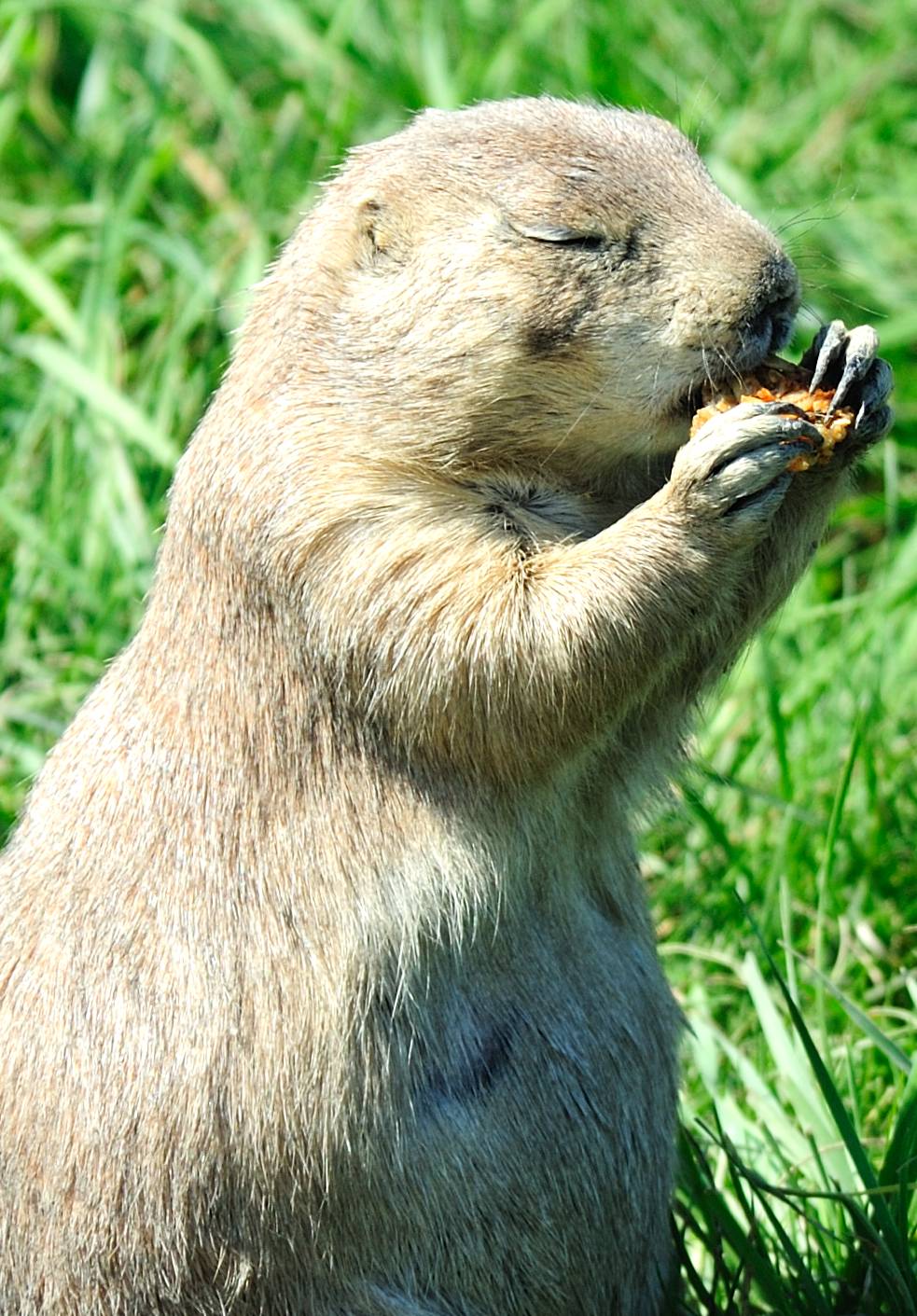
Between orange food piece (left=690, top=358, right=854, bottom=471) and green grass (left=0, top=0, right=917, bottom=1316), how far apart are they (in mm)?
829

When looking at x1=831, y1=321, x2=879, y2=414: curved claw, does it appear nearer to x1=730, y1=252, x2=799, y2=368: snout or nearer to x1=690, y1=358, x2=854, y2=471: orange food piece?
x1=690, y1=358, x2=854, y2=471: orange food piece

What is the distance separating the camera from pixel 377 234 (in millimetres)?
4051

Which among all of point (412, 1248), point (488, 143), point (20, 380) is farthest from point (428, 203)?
point (20, 380)

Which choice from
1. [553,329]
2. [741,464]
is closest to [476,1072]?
[741,464]

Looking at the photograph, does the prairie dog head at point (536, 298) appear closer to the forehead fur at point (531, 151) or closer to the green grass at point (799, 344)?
the forehead fur at point (531, 151)

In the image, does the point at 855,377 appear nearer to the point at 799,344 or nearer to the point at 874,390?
the point at 874,390

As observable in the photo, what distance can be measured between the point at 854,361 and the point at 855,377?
0.12 ft

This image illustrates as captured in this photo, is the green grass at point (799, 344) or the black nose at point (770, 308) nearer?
the black nose at point (770, 308)

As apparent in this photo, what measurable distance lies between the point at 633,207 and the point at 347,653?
110cm

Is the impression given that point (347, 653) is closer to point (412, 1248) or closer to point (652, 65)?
point (412, 1248)

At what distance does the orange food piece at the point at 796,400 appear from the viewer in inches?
150

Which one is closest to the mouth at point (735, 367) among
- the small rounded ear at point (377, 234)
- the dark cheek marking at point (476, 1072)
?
the small rounded ear at point (377, 234)

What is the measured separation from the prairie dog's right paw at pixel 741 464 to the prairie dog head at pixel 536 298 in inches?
5.9

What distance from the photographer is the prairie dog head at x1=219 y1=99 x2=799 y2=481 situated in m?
3.77
